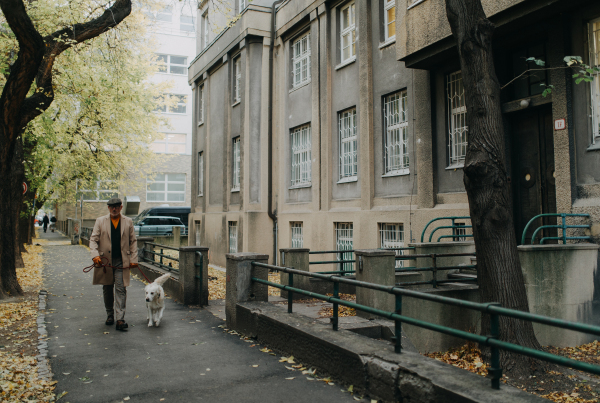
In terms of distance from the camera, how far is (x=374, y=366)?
4.78 m

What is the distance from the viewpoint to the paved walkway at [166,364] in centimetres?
504

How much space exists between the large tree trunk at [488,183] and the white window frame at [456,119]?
5.14m

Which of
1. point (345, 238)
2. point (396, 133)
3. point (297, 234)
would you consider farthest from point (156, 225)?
point (396, 133)

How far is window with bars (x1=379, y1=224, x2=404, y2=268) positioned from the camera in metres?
12.6

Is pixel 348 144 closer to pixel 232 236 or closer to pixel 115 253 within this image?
pixel 232 236

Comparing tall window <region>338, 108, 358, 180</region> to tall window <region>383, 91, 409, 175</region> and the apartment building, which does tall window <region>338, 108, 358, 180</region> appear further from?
tall window <region>383, 91, 409, 175</region>

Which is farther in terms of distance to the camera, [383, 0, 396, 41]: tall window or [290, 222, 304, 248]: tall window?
[290, 222, 304, 248]: tall window

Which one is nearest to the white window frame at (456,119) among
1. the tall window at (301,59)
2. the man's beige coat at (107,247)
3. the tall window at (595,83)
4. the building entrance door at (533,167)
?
the building entrance door at (533,167)

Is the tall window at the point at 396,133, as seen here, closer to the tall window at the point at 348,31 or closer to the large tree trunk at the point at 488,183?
the tall window at the point at 348,31

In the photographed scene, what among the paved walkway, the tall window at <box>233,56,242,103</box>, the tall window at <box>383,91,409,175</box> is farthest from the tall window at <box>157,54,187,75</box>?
the paved walkway

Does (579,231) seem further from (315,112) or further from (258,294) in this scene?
(315,112)

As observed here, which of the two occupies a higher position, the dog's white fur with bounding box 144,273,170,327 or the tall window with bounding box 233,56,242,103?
the tall window with bounding box 233,56,242,103

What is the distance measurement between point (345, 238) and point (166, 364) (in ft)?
30.0

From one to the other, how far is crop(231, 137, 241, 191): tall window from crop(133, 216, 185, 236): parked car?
15348 mm
